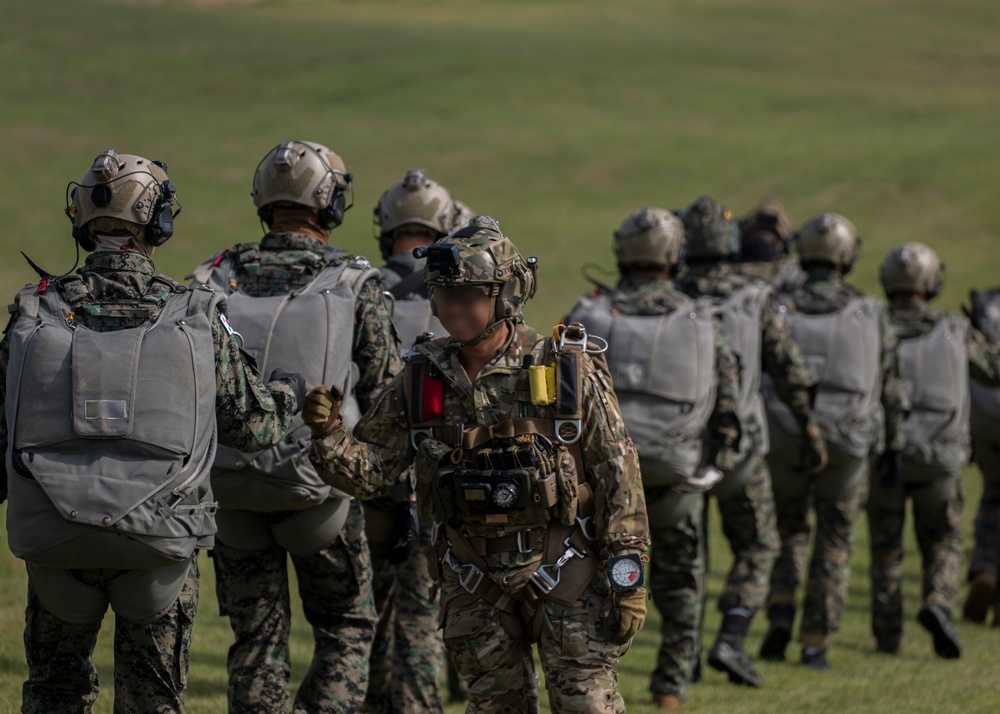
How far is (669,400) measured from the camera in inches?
344

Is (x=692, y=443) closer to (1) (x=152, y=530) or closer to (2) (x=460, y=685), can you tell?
(2) (x=460, y=685)

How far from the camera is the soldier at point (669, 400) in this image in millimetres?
8727

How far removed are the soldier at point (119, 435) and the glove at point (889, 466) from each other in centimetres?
639

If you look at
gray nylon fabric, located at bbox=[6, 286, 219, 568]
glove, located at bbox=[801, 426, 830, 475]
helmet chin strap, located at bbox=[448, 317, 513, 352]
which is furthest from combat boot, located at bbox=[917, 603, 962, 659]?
gray nylon fabric, located at bbox=[6, 286, 219, 568]

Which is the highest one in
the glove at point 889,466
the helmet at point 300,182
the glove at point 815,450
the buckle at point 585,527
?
the helmet at point 300,182

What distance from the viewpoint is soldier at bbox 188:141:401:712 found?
264 inches

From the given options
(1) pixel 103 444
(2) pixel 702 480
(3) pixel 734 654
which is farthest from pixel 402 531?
(3) pixel 734 654

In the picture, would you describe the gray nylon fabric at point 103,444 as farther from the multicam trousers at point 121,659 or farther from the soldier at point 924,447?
the soldier at point 924,447

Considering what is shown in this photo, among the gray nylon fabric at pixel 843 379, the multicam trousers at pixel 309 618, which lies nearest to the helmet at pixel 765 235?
→ the gray nylon fabric at pixel 843 379

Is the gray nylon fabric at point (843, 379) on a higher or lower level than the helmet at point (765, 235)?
lower

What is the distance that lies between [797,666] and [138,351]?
6.77 meters

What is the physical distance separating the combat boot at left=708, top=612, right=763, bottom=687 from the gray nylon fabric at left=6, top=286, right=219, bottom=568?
5256mm

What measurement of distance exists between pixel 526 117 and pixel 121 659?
3606 centimetres

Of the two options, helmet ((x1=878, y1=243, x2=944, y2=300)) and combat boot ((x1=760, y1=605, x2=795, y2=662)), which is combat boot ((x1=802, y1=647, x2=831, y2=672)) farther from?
helmet ((x1=878, y1=243, x2=944, y2=300))
